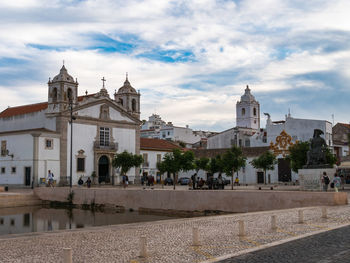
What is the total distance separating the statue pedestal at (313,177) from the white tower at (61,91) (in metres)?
26.5

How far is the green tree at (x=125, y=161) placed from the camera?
47656mm

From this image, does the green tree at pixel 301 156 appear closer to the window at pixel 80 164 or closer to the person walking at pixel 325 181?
the person walking at pixel 325 181

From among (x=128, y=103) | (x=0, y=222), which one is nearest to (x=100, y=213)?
(x=0, y=222)

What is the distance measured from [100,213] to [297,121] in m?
30.3

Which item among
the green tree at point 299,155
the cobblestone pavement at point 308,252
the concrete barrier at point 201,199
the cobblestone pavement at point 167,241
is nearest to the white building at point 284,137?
the green tree at point 299,155

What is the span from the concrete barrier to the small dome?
15.2m

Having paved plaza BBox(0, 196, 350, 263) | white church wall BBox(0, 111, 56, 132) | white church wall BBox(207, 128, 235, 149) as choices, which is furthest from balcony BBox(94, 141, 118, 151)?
paved plaza BBox(0, 196, 350, 263)

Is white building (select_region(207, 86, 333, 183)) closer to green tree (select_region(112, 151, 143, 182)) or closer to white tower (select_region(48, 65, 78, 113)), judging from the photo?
green tree (select_region(112, 151, 143, 182))

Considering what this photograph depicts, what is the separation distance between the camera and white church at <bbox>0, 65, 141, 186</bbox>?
139 ft

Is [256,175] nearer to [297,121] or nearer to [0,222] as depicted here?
[297,121]

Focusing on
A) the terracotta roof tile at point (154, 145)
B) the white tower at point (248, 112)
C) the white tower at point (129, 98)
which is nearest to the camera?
the white tower at point (129, 98)

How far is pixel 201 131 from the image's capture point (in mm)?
115875

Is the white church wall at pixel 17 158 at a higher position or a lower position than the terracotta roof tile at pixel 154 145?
lower

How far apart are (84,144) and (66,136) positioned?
242cm
